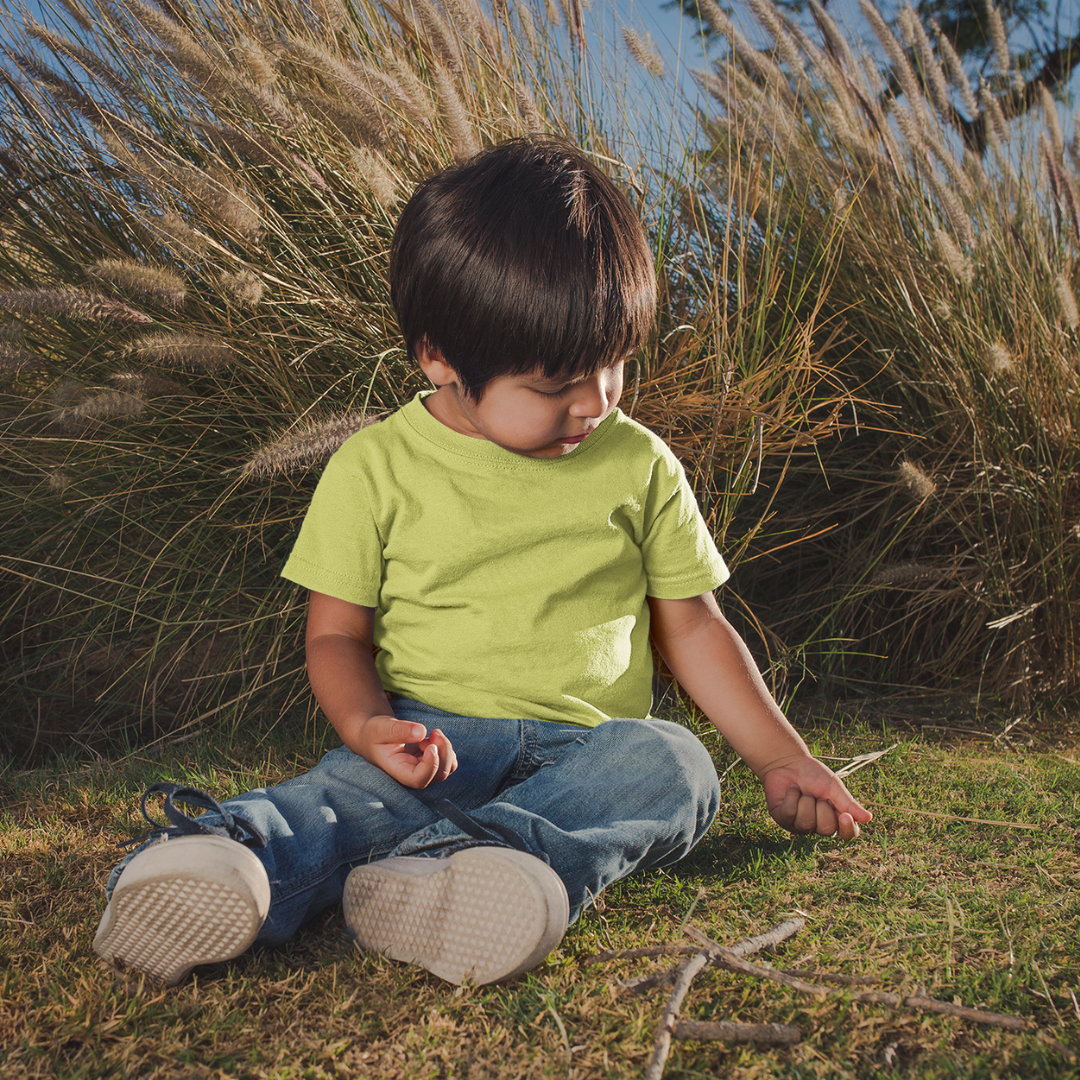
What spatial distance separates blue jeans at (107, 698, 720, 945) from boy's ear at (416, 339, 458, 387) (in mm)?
395

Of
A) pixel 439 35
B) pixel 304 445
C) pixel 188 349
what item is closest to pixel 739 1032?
pixel 304 445

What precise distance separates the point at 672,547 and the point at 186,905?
699mm

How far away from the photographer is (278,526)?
66.2 inches

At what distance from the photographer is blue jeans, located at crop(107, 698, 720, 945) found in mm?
947

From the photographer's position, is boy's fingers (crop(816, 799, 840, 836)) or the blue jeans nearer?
the blue jeans

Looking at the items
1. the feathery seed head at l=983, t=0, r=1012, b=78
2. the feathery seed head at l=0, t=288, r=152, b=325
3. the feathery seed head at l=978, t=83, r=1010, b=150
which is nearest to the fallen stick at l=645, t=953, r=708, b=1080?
the feathery seed head at l=0, t=288, r=152, b=325

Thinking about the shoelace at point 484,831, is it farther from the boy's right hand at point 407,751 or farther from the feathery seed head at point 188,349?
the feathery seed head at point 188,349

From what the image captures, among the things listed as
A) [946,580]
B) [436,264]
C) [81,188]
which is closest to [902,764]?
[946,580]

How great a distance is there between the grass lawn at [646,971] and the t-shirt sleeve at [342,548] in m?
0.38

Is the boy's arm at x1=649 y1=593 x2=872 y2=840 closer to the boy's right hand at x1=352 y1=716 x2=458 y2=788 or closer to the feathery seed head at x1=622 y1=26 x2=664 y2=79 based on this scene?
the boy's right hand at x1=352 y1=716 x2=458 y2=788

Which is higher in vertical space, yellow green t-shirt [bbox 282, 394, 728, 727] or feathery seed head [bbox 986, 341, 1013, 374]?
yellow green t-shirt [bbox 282, 394, 728, 727]

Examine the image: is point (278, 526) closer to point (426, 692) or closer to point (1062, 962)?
point (426, 692)

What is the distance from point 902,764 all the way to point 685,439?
24.6 inches

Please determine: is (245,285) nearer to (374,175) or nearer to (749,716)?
(374,175)
